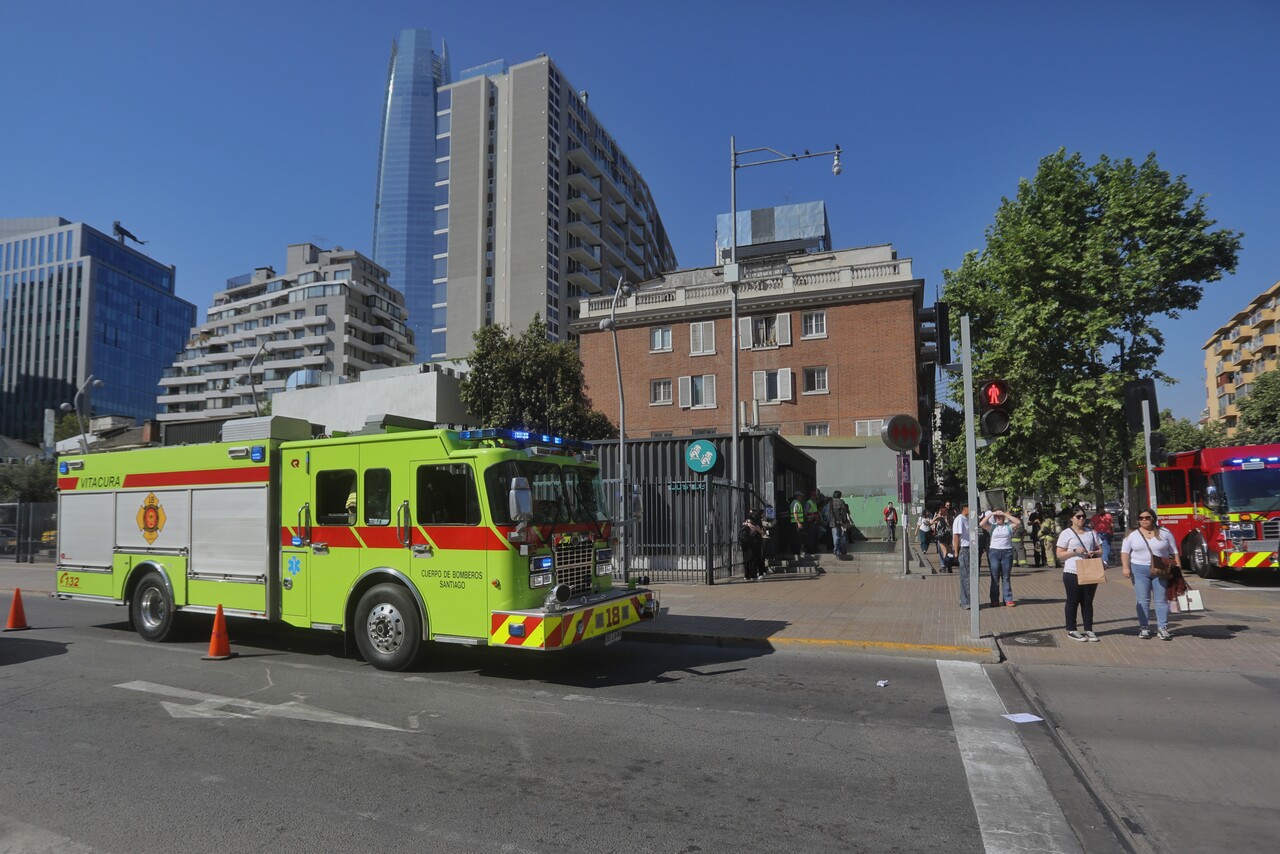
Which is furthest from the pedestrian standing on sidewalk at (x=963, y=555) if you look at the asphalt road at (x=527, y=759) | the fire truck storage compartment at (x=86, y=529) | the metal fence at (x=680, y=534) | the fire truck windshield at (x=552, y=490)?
the fire truck storage compartment at (x=86, y=529)

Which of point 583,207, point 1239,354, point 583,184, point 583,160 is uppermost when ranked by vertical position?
point 583,160

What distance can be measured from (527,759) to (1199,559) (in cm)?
1918

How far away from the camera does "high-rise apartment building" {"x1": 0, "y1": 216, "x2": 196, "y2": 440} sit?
112 meters

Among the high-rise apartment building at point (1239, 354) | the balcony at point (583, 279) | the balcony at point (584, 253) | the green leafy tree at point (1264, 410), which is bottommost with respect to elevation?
the green leafy tree at point (1264, 410)

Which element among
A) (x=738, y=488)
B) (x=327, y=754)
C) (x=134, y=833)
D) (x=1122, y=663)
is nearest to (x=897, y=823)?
(x=327, y=754)

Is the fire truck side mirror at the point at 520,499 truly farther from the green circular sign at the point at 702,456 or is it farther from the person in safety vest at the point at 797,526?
the person in safety vest at the point at 797,526

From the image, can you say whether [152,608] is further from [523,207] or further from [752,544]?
[523,207]

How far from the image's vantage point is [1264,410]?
41875 millimetres

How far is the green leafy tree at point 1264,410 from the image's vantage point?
41.2m

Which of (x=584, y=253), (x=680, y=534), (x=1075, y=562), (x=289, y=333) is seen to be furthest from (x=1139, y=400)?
(x=289, y=333)

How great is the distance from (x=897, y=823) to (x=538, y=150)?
67456 mm

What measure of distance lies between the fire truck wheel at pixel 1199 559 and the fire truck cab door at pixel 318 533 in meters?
19.2

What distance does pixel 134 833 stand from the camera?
409 cm

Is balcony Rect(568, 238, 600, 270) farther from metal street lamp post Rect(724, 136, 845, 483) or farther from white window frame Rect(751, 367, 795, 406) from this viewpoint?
metal street lamp post Rect(724, 136, 845, 483)
